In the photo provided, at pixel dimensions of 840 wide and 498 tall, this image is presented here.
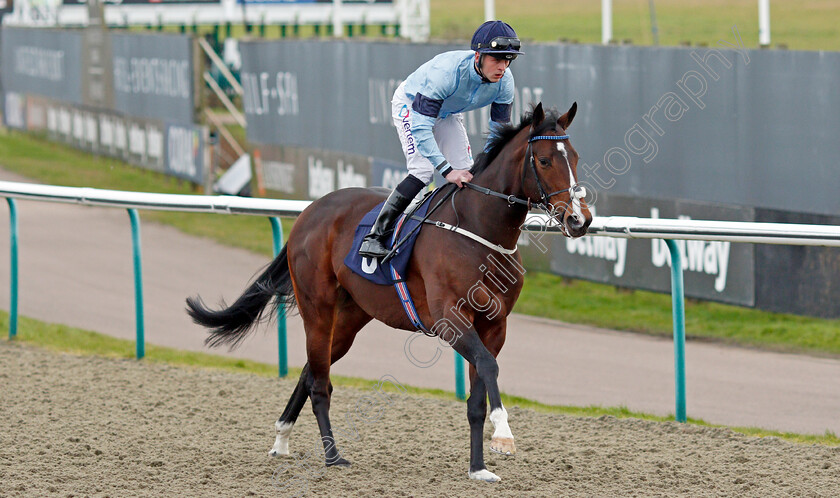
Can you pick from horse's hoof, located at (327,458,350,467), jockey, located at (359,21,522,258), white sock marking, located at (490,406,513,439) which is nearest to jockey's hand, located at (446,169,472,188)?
jockey, located at (359,21,522,258)

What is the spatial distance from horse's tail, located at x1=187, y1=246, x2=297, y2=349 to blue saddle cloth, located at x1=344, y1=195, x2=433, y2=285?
63 centimetres

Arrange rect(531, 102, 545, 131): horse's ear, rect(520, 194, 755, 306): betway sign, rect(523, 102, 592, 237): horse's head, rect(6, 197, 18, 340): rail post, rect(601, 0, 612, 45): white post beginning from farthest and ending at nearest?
rect(601, 0, 612, 45): white post → rect(520, 194, 755, 306): betway sign → rect(6, 197, 18, 340): rail post → rect(531, 102, 545, 131): horse's ear → rect(523, 102, 592, 237): horse's head

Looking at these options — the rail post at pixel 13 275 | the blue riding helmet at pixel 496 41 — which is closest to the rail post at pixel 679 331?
the blue riding helmet at pixel 496 41

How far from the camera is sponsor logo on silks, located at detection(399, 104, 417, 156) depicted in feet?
15.6

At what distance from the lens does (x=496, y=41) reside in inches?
171

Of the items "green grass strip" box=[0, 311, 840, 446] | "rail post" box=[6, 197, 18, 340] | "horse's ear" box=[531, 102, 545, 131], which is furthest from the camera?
"rail post" box=[6, 197, 18, 340]

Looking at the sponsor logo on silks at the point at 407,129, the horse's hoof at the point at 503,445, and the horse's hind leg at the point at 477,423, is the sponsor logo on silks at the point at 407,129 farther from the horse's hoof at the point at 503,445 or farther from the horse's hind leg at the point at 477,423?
the horse's hoof at the point at 503,445

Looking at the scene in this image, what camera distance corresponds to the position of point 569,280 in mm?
10055

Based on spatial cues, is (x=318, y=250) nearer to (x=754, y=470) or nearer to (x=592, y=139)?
(x=754, y=470)

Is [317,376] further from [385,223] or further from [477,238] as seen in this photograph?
[477,238]

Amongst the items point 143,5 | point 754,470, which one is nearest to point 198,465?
point 754,470

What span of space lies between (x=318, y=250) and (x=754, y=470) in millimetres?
2070

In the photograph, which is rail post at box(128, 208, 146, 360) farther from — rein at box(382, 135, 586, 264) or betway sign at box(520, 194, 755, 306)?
betway sign at box(520, 194, 755, 306)

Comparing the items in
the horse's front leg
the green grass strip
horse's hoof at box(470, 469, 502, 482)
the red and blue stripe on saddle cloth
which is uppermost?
the red and blue stripe on saddle cloth
